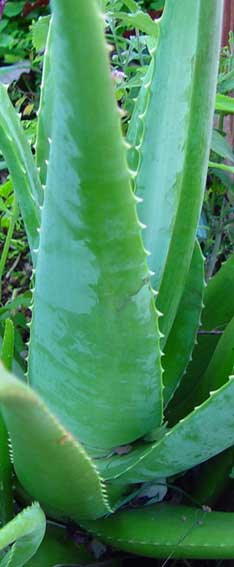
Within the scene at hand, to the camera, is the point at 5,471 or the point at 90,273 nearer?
the point at 90,273

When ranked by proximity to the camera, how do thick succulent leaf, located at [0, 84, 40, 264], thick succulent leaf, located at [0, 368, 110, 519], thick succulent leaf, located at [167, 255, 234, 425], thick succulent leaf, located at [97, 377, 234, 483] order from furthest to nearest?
thick succulent leaf, located at [167, 255, 234, 425] → thick succulent leaf, located at [0, 84, 40, 264] → thick succulent leaf, located at [97, 377, 234, 483] → thick succulent leaf, located at [0, 368, 110, 519]

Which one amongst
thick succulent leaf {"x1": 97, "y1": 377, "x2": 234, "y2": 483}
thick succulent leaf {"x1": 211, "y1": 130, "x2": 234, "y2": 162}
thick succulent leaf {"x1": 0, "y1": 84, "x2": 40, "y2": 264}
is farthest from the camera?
thick succulent leaf {"x1": 211, "y1": 130, "x2": 234, "y2": 162}

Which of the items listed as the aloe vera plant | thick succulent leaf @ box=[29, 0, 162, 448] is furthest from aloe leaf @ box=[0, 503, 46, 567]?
thick succulent leaf @ box=[29, 0, 162, 448]

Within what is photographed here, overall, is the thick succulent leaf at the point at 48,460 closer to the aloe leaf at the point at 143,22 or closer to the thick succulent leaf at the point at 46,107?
the thick succulent leaf at the point at 46,107

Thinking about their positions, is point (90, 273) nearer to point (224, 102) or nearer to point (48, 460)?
point (48, 460)

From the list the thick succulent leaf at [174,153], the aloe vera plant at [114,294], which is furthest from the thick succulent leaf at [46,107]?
the thick succulent leaf at [174,153]

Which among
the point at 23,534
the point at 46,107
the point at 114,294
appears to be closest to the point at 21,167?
the point at 46,107

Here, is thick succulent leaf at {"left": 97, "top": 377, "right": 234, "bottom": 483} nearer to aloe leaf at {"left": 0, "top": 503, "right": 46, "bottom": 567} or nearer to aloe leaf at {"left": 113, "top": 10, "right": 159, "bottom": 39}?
aloe leaf at {"left": 0, "top": 503, "right": 46, "bottom": 567}
